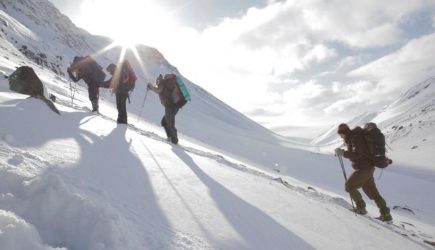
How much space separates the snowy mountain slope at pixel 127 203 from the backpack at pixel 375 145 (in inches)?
73.5

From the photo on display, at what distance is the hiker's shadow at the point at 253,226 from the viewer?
403cm

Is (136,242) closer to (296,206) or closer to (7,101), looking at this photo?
(296,206)

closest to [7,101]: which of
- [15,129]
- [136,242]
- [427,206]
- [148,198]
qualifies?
[15,129]

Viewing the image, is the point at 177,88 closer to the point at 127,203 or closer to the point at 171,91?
the point at 171,91

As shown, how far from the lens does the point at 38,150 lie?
4.58 meters

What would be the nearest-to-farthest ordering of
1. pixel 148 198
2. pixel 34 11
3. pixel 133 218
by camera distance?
1. pixel 133 218
2. pixel 148 198
3. pixel 34 11

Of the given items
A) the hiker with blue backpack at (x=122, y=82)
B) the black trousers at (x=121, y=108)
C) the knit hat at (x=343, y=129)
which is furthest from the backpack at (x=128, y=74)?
the knit hat at (x=343, y=129)

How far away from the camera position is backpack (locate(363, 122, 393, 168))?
804cm

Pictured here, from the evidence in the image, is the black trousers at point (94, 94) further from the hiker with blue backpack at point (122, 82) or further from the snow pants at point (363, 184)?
the snow pants at point (363, 184)

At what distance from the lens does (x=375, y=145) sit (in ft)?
26.6

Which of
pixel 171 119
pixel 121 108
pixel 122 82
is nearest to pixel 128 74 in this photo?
pixel 122 82

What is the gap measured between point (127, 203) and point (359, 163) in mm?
5910

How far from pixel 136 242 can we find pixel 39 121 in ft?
14.3

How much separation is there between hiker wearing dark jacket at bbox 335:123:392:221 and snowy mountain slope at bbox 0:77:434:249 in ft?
6.36
